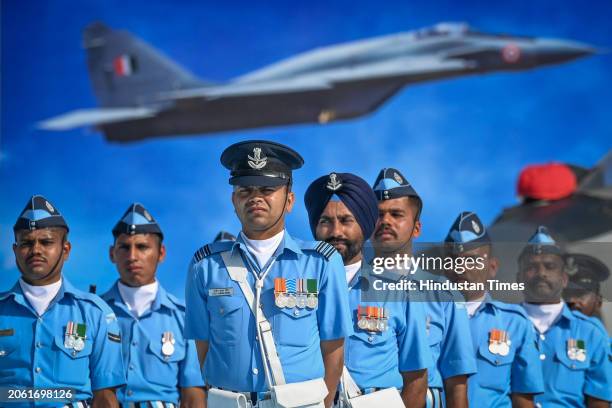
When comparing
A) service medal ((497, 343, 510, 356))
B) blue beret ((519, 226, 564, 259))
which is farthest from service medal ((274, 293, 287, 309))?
blue beret ((519, 226, 564, 259))

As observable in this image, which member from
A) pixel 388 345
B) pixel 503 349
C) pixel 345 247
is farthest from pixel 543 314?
pixel 345 247

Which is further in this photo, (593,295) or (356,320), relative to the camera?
(593,295)

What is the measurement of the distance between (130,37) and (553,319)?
11.6 feet

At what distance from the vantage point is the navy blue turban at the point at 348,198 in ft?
16.6

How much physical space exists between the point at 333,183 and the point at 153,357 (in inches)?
59.6

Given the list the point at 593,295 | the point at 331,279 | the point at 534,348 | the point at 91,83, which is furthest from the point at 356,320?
the point at 91,83

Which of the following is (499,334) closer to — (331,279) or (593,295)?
(593,295)

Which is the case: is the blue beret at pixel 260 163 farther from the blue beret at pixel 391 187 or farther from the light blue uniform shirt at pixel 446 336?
the light blue uniform shirt at pixel 446 336

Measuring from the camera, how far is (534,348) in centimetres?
575

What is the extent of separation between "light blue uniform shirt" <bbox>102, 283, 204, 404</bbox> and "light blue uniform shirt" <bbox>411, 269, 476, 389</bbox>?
4.54ft

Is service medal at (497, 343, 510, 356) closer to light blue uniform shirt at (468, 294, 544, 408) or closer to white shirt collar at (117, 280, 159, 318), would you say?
light blue uniform shirt at (468, 294, 544, 408)

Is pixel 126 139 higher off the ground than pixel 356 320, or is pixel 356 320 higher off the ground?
pixel 126 139

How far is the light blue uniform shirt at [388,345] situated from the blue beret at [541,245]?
1.27m

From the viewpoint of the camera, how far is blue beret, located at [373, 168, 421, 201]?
5.46 m
